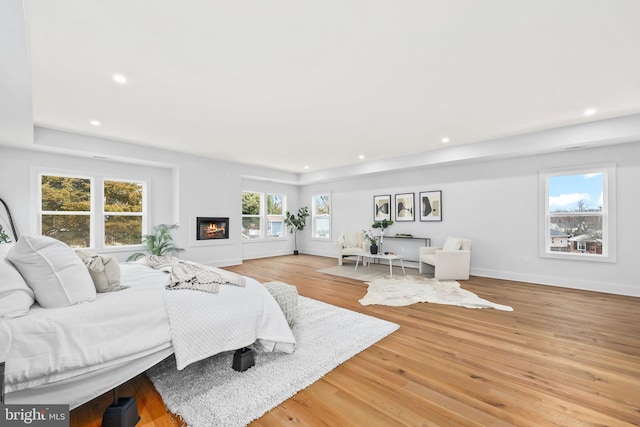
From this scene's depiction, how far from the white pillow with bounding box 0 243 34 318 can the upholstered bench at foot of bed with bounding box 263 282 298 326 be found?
166 cm

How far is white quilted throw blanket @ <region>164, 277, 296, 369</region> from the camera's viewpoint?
1.80 m

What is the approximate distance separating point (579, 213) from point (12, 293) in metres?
6.83

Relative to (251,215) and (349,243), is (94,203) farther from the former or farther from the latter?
(349,243)

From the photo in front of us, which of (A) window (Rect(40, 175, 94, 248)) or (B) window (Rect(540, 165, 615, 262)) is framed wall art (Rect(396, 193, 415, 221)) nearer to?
(B) window (Rect(540, 165, 615, 262))

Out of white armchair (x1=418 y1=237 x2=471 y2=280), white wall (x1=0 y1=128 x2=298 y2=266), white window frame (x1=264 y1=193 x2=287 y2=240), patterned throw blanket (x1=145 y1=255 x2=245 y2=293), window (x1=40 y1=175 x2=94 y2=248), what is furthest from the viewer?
white window frame (x1=264 y1=193 x2=287 y2=240)

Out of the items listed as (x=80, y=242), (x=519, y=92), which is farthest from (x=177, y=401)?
(x=80, y=242)

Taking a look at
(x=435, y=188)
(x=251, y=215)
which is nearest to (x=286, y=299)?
(x=435, y=188)

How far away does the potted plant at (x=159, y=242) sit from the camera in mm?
5613

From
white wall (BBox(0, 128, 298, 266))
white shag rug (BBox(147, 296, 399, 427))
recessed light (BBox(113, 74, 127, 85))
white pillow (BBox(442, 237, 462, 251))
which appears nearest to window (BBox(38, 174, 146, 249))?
white wall (BBox(0, 128, 298, 266))

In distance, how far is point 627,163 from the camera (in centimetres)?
427

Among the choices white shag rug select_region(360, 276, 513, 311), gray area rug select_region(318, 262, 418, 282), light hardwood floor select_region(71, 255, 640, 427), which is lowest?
gray area rug select_region(318, 262, 418, 282)

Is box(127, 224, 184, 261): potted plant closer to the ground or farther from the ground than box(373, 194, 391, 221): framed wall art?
closer to the ground

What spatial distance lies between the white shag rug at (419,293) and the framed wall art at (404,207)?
191 centimetres

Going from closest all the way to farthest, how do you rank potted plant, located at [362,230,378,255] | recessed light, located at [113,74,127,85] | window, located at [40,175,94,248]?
recessed light, located at [113,74,127,85], window, located at [40,175,94,248], potted plant, located at [362,230,378,255]
